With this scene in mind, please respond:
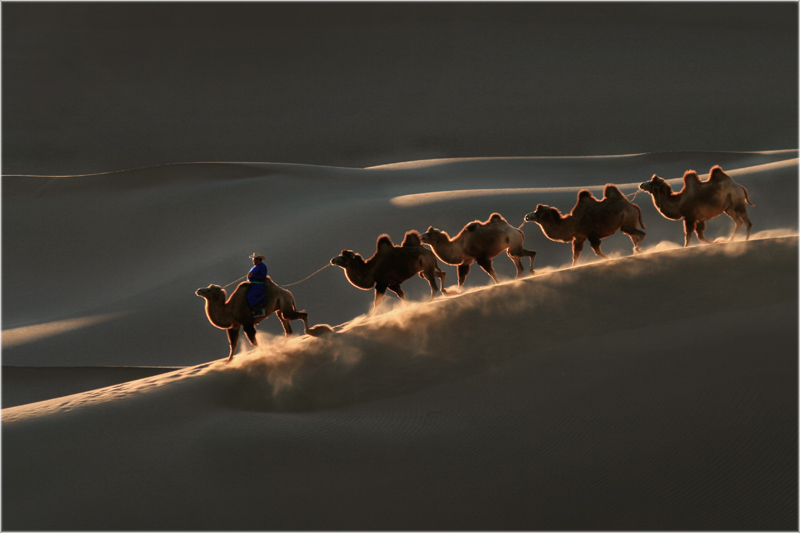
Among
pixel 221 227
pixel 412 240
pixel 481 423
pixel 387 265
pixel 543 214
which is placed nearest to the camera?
pixel 481 423

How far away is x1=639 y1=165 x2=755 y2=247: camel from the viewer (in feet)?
37.2

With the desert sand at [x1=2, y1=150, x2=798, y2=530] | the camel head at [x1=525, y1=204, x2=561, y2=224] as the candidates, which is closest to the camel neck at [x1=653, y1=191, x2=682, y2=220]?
the desert sand at [x1=2, y1=150, x2=798, y2=530]

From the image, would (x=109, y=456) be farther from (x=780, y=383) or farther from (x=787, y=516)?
(x=780, y=383)

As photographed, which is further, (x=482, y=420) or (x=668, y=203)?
(x=668, y=203)

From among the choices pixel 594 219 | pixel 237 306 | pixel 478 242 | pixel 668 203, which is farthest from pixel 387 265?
pixel 668 203

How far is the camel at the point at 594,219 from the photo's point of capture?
11.4 m

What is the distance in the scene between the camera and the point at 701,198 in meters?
11.4

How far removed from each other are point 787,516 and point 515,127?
49.5m

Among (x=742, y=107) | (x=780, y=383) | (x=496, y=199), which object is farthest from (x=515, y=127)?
(x=780, y=383)

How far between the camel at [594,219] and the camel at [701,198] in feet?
1.33

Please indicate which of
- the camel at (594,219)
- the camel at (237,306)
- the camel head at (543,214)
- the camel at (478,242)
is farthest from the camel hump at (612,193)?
the camel at (237,306)

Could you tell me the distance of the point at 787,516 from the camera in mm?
7297

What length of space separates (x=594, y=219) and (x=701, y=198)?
5.29ft

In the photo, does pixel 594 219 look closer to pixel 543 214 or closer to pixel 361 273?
pixel 543 214
